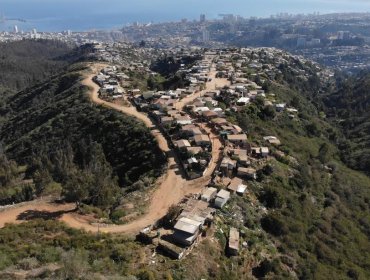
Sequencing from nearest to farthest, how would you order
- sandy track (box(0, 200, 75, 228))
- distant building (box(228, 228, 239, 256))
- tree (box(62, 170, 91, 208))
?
distant building (box(228, 228, 239, 256)) < sandy track (box(0, 200, 75, 228)) < tree (box(62, 170, 91, 208))

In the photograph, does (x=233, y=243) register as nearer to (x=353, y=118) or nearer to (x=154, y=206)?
(x=154, y=206)

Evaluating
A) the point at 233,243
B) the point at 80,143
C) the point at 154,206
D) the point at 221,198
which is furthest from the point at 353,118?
the point at 233,243

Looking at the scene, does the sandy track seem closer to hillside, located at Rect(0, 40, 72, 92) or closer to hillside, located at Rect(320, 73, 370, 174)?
hillside, located at Rect(320, 73, 370, 174)

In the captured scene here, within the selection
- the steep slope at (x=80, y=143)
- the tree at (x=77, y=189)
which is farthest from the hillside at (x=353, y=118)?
the tree at (x=77, y=189)

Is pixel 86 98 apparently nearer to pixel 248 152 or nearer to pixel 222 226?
pixel 248 152

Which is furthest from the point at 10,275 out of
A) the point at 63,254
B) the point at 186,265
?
the point at 186,265

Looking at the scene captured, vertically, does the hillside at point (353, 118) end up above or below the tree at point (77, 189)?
below

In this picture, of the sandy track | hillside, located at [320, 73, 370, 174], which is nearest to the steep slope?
the sandy track

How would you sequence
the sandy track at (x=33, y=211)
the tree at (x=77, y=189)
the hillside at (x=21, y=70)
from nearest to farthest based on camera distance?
the sandy track at (x=33, y=211) < the tree at (x=77, y=189) < the hillside at (x=21, y=70)

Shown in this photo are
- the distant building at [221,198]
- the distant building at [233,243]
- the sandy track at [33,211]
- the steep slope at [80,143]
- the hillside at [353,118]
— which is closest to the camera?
the distant building at [233,243]

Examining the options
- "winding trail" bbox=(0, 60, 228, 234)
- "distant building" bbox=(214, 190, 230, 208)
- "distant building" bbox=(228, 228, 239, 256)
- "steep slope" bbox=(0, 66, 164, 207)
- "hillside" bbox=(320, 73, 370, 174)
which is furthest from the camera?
"hillside" bbox=(320, 73, 370, 174)

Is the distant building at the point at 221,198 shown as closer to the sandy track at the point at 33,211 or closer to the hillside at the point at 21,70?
the sandy track at the point at 33,211
